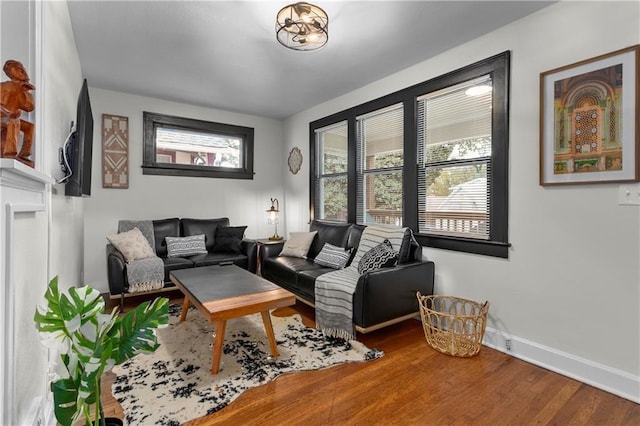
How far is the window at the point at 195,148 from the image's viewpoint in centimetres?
430

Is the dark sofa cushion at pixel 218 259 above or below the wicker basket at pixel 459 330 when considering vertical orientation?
above

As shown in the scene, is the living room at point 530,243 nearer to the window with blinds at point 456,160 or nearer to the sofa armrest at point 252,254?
the window with blinds at point 456,160

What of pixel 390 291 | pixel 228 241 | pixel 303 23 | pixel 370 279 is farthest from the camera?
pixel 228 241

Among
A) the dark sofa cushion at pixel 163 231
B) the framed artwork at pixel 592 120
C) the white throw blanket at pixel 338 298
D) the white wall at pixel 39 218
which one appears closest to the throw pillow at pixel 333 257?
the white throw blanket at pixel 338 298

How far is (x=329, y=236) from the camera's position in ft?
12.7

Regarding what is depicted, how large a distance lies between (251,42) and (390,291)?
2.51 metres

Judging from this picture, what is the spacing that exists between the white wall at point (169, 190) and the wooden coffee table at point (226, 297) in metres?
1.66

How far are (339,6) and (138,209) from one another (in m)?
3.61

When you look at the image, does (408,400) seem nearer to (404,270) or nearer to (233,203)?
(404,270)

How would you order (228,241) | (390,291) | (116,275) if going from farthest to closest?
1. (228,241)
2. (116,275)
3. (390,291)

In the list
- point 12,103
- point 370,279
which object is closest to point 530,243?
point 370,279

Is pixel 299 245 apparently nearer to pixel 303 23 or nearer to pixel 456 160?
pixel 456 160

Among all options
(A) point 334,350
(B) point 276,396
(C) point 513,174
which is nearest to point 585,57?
(C) point 513,174

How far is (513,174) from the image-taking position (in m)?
2.46
